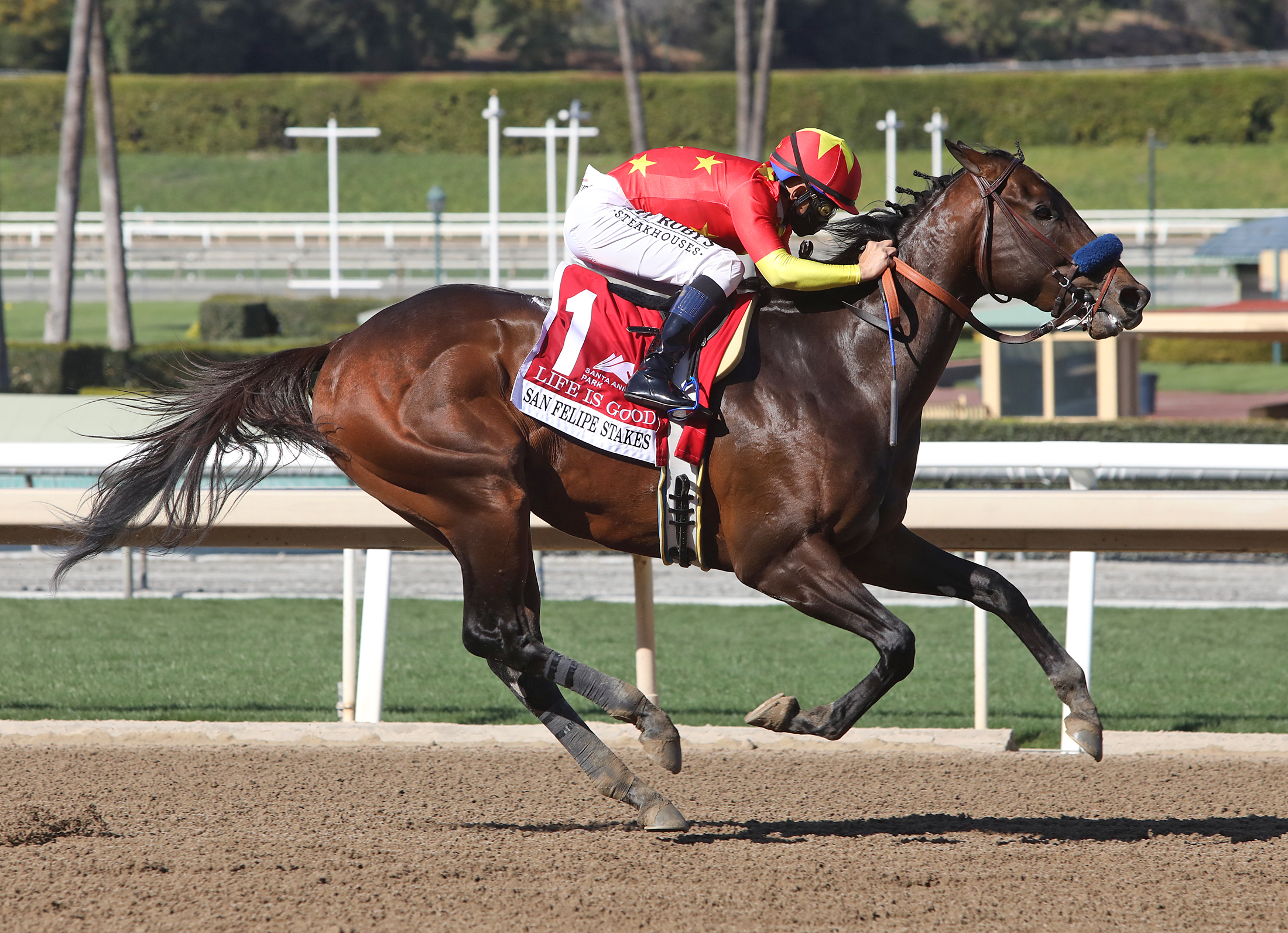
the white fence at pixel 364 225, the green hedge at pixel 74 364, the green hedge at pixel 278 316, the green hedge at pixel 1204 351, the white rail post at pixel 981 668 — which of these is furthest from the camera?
the white fence at pixel 364 225

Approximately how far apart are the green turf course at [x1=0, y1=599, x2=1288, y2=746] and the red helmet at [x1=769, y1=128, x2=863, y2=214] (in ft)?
7.79

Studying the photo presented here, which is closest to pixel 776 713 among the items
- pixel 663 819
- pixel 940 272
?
pixel 663 819

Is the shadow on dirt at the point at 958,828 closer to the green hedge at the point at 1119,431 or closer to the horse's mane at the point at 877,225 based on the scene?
the horse's mane at the point at 877,225

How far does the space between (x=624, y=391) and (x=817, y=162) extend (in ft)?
2.52

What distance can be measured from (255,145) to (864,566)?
44887 mm

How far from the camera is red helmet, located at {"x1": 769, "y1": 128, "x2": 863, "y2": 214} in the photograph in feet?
12.3

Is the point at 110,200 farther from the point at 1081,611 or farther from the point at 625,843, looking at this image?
the point at 625,843

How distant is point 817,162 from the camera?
3.75 metres

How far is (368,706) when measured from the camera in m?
5.17

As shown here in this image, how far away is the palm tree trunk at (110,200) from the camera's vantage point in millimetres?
21375

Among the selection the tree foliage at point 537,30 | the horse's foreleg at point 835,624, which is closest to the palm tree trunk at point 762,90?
the horse's foreleg at point 835,624

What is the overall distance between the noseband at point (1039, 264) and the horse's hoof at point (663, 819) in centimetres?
143

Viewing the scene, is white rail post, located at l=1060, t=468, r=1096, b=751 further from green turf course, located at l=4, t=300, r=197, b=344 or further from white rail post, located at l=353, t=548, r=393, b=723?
green turf course, located at l=4, t=300, r=197, b=344

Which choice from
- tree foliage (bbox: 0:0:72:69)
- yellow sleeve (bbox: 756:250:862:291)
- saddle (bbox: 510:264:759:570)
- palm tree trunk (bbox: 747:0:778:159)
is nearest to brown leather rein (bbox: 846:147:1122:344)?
yellow sleeve (bbox: 756:250:862:291)
